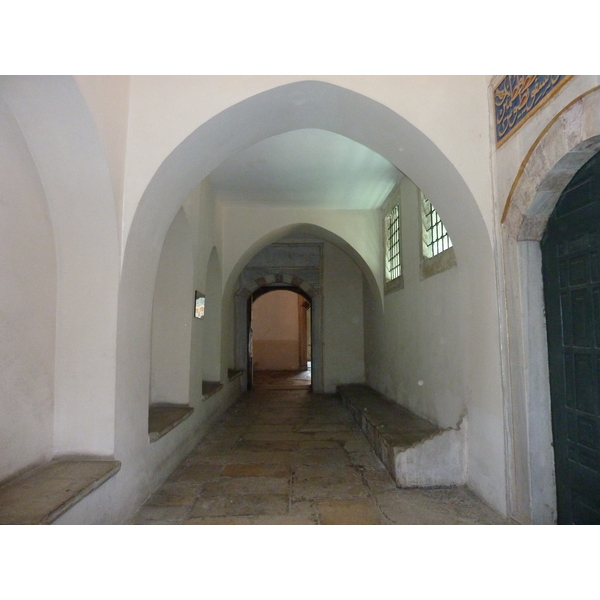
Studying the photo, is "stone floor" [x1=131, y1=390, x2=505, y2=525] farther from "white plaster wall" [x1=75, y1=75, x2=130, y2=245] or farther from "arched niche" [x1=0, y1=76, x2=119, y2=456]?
"white plaster wall" [x1=75, y1=75, x2=130, y2=245]

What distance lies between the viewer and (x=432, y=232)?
5012mm

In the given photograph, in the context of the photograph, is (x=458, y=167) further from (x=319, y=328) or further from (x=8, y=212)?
(x=319, y=328)

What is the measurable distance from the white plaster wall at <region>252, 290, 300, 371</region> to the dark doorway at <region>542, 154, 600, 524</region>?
14.3 m

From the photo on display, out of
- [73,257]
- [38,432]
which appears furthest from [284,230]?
[38,432]

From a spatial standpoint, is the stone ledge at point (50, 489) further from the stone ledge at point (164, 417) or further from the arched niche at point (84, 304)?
the stone ledge at point (164, 417)

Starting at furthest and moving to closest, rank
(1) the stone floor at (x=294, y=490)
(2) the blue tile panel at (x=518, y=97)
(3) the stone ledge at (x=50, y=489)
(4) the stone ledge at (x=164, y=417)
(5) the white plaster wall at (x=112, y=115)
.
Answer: (4) the stone ledge at (x=164, y=417) → (1) the stone floor at (x=294, y=490) → (5) the white plaster wall at (x=112, y=115) → (2) the blue tile panel at (x=518, y=97) → (3) the stone ledge at (x=50, y=489)

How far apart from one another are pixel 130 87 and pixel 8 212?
128cm

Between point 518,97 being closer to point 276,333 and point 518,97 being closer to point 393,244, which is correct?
point 393,244

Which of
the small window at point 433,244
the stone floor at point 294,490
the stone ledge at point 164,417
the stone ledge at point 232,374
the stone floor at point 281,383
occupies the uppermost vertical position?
the small window at point 433,244

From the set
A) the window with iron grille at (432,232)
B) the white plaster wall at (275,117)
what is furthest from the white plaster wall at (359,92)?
the window with iron grille at (432,232)

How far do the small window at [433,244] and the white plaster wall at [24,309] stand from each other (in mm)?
3292

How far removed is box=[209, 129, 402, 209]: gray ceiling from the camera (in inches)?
206

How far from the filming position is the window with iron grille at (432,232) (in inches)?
186

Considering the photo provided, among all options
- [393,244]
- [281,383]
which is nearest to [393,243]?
[393,244]
